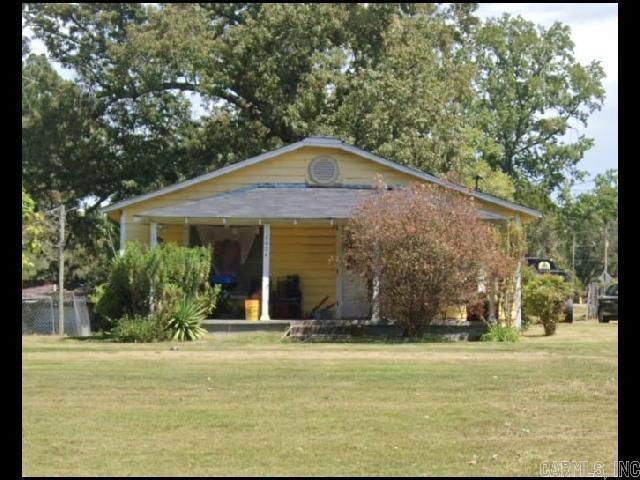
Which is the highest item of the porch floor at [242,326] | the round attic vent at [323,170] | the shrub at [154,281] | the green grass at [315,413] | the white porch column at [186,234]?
the round attic vent at [323,170]

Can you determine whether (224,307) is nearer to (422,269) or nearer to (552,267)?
(422,269)

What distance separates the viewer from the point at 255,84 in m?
37.8

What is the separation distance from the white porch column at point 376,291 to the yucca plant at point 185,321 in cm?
397

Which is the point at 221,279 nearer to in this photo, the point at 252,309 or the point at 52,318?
the point at 252,309

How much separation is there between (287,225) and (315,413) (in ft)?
51.6

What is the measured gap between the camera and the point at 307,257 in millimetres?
28375

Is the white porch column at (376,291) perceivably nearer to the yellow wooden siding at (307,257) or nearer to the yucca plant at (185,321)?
the yucca plant at (185,321)

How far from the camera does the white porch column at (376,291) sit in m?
22.5

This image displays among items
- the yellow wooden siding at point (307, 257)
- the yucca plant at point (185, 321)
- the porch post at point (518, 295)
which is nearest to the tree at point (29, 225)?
the yucca plant at point (185, 321)

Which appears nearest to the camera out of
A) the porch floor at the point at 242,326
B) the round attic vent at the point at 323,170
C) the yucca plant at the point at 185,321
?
the yucca plant at the point at 185,321

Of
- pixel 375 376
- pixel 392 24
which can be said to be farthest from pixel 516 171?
pixel 375 376

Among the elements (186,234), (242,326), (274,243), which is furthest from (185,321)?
(274,243)

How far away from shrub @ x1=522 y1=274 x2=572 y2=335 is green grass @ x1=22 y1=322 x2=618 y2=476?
7.27 meters

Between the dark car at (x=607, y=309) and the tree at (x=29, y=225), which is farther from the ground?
the tree at (x=29, y=225)
